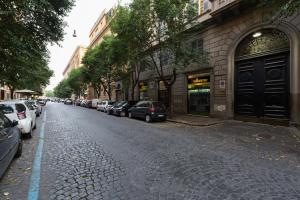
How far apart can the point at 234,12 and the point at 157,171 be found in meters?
13.0

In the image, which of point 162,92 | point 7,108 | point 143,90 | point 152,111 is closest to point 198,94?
point 152,111

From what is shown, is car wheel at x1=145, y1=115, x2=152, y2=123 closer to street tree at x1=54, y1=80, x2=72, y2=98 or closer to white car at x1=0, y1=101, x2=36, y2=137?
white car at x1=0, y1=101, x2=36, y2=137

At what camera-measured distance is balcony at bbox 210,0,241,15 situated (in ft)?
44.3

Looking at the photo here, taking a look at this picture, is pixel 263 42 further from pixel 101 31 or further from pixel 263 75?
pixel 101 31

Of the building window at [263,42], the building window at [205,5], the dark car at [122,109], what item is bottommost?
the dark car at [122,109]

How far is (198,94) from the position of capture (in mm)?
17984

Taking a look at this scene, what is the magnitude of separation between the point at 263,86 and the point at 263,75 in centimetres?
66

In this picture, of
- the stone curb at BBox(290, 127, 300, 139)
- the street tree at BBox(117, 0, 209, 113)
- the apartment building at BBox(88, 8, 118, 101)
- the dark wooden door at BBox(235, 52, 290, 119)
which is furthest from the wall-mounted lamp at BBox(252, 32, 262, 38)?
the apartment building at BBox(88, 8, 118, 101)

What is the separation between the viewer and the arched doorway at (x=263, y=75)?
11898 mm

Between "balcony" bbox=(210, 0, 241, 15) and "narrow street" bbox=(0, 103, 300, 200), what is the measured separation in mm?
9498

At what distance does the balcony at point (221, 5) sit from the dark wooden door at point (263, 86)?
359 centimetres

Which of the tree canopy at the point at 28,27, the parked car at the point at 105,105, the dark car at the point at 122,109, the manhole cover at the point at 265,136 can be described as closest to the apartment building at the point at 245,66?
the manhole cover at the point at 265,136

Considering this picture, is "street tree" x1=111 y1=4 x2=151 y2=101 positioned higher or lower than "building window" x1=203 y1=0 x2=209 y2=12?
lower

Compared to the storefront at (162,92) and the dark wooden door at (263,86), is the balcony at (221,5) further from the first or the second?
the storefront at (162,92)
